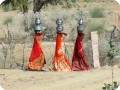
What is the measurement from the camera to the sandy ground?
396 inches

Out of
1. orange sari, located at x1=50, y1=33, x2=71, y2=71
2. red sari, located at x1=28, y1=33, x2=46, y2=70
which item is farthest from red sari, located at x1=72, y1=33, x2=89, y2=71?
red sari, located at x1=28, y1=33, x2=46, y2=70

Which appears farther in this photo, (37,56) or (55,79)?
(37,56)

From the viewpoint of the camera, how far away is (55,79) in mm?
10711

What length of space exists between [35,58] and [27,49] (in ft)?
19.0

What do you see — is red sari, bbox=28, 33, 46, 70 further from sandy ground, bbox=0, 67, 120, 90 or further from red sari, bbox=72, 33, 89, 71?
red sari, bbox=72, 33, 89, 71

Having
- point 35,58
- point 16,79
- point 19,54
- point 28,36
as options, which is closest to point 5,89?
point 16,79

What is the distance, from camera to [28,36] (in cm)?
2191

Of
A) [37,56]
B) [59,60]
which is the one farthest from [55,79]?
[37,56]

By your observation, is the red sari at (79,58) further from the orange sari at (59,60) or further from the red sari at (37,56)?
the red sari at (37,56)

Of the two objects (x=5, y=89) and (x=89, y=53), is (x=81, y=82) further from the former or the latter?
(x=89, y=53)

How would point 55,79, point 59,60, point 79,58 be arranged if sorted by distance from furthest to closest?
point 79,58, point 59,60, point 55,79

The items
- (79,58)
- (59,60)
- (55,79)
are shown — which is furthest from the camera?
(79,58)

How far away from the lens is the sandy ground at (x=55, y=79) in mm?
10062

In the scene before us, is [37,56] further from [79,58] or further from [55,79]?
[55,79]
